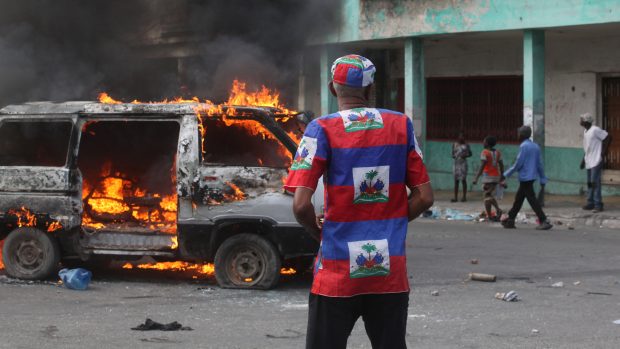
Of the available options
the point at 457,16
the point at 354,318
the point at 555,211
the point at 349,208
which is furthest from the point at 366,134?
the point at 457,16

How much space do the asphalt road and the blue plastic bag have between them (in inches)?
3.6

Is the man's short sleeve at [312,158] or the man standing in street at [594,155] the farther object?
the man standing in street at [594,155]

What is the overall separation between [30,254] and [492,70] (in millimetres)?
13352

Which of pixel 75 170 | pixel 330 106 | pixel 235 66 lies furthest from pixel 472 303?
pixel 330 106

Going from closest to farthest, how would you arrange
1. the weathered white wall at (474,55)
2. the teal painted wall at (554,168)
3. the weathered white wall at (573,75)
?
the weathered white wall at (573,75) → the teal painted wall at (554,168) → the weathered white wall at (474,55)

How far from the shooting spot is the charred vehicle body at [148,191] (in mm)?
9547

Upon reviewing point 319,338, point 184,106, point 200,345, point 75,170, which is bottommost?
point 200,345

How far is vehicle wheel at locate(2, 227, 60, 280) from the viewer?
10008 mm

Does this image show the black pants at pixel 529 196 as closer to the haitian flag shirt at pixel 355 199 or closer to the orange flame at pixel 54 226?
the orange flame at pixel 54 226

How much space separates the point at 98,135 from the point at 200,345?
405cm

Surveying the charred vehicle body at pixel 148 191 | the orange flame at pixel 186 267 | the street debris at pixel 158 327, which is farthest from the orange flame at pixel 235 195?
the street debris at pixel 158 327

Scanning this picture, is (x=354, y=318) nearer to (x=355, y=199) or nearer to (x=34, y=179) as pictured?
(x=355, y=199)

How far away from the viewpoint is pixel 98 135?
10.6 m

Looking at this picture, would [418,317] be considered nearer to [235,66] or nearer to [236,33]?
[235,66]
